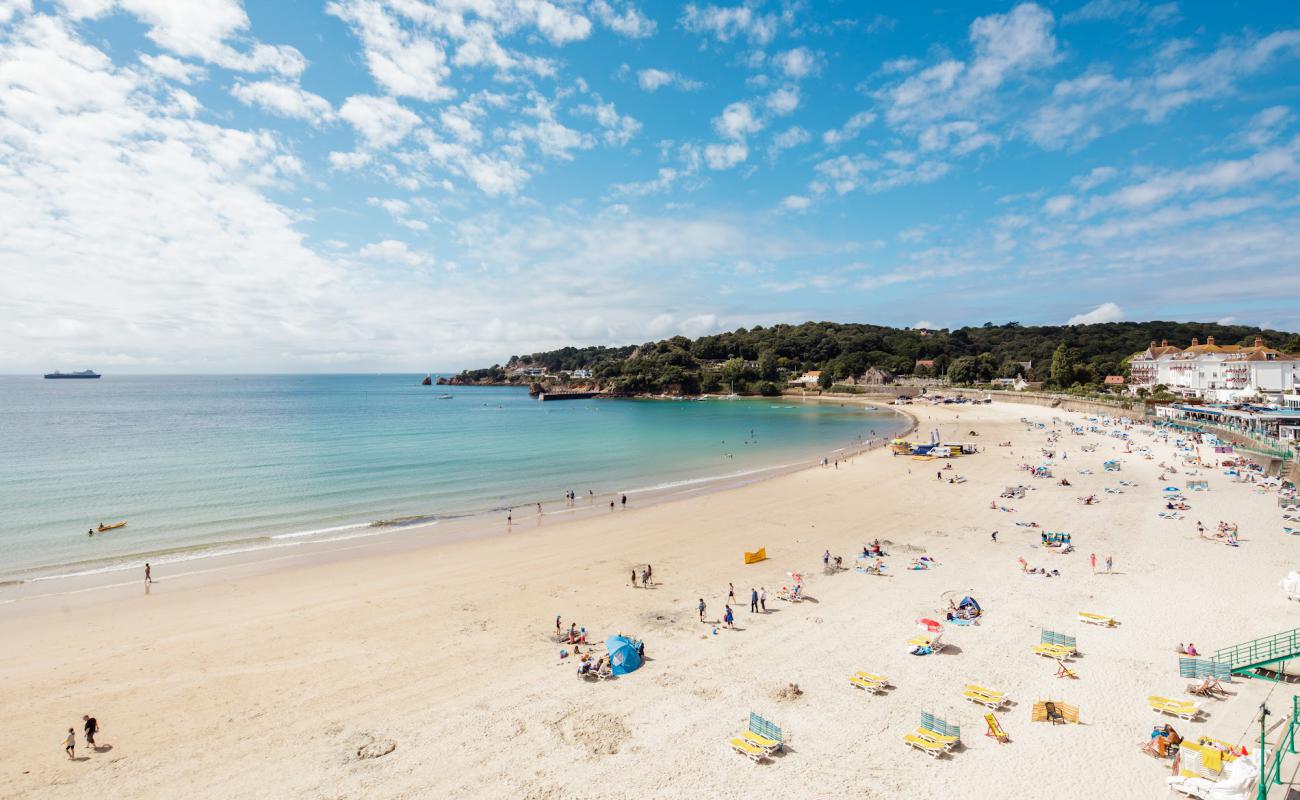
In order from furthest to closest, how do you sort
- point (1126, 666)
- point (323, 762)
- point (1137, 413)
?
point (1137, 413) → point (1126, 666) → point (323, 762)

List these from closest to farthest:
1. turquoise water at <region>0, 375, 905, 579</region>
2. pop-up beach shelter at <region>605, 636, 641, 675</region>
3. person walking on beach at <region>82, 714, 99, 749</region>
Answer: person walking on beach at <region>82, 714, 99, 749</region> < pop-up beach shelter at <region>605, 636, 641, 675</region> < turquoise water at <region>0, 375, 905, 579</region>

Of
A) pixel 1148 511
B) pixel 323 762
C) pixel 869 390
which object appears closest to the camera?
pixel 323 762

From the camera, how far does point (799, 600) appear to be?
55.8 feet

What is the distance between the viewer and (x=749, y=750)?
9875 millimetres

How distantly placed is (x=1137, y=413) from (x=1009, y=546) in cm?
5566

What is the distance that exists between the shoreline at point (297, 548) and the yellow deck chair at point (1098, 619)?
19646mm

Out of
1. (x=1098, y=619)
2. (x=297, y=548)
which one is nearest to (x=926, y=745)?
(x=1098, y=619)

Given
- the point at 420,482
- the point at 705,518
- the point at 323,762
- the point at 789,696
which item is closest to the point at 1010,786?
the point at 789,696

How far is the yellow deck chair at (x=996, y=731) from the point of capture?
10.2 metres

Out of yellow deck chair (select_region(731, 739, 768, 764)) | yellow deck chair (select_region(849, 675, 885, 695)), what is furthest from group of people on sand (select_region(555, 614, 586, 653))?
yellow deck chair (select_region(849, 675, 885, 695))

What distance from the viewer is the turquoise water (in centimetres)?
2597

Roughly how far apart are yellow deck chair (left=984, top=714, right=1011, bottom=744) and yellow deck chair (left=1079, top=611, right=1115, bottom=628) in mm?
6551

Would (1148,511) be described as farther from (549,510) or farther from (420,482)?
(420,482)

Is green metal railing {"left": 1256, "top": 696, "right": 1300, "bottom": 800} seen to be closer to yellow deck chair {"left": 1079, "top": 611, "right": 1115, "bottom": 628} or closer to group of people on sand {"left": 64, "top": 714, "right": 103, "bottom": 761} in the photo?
yellow deck chair {"left": 1079, "top": 611, "right": 1115, "bottom": 628}
